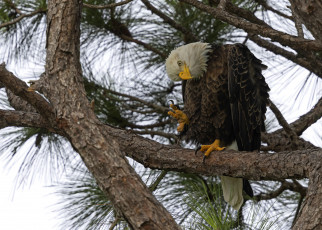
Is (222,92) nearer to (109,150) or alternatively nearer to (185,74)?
(185,74)

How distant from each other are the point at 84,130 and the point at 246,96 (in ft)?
4.56

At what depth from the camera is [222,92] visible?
2.93 m

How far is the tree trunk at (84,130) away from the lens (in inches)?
63.1

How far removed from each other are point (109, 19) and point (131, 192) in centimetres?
235

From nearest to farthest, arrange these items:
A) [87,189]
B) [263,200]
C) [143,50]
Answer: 1. [87,189]
2. [263,200]
3. [143,50]

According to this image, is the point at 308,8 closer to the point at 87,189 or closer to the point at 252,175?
the point at 252,175

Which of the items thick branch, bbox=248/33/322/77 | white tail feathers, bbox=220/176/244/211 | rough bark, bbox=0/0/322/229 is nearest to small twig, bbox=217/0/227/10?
rough bark, bbox=0/0/322/229

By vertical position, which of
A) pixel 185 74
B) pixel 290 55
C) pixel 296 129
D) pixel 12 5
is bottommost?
pixel 296 129

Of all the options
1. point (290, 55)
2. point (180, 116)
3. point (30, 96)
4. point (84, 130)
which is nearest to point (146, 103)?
point (180, 116)

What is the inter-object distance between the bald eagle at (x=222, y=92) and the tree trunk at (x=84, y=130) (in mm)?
1050

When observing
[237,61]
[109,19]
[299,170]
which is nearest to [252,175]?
[299,170]

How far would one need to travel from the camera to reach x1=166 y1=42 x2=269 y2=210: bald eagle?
9.53ft

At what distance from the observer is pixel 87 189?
11.0ft

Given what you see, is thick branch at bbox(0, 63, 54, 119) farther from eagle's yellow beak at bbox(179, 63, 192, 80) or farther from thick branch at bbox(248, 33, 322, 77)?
thick branch at bbox(248, 33, 322, 77)
